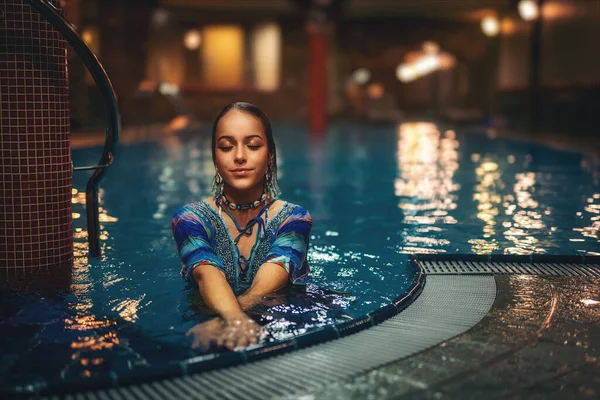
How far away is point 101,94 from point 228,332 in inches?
82.4

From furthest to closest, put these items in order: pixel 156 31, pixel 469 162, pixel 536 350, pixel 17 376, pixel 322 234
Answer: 1. pixel 156 31
2. pixel 469 162
3. pixel 322 234
4. pixel 536 350
5. pixel 17 376

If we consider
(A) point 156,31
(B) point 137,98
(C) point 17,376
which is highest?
(A) point 156,31

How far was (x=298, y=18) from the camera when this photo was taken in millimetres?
30469

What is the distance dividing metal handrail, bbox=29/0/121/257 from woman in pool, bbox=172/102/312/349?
93 centimetres

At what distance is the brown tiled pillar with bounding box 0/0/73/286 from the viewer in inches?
166

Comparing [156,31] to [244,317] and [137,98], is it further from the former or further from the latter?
[244,317]

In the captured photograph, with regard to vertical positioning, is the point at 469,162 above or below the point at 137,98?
below

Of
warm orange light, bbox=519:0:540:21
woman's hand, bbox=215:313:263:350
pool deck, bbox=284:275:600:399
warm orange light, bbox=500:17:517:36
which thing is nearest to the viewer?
pool deck, bbox=284:275:600:399

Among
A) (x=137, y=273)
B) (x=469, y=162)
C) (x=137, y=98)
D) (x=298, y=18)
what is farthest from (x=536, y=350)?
(x=298, y=18)

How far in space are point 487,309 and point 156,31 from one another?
23.7m

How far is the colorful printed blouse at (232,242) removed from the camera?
148 inches

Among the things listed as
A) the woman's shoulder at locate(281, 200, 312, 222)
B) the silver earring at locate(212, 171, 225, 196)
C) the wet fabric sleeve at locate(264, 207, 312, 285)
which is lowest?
the wet fabric sleeve at locate(264, 207, 312, 285)

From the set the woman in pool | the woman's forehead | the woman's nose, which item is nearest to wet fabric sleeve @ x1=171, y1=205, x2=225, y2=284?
the woman in pool

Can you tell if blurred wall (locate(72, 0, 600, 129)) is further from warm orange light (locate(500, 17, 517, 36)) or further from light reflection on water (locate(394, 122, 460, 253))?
light reflection on water (locate(394, 122, 460, 253))
